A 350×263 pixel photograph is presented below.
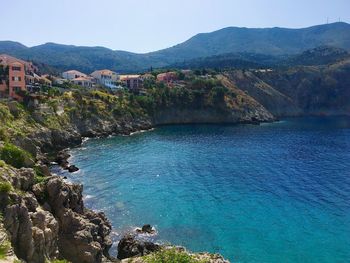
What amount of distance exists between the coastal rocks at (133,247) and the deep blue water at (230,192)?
4484 mm

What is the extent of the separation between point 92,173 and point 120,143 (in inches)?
1331

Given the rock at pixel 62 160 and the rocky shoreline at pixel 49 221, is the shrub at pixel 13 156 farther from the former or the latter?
the rock at pixel 62 160

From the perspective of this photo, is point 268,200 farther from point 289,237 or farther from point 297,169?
point 297,169

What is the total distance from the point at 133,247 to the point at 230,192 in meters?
Answer: 27.3

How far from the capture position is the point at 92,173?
76438mm

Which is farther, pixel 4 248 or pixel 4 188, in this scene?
pixel 4 188

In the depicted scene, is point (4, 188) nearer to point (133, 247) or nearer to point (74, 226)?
point (74, 226)

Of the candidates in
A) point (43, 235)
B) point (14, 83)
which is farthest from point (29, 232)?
point (14, 83)

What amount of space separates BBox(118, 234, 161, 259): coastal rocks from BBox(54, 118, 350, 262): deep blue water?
4.48 metres

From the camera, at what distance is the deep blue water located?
157 feet

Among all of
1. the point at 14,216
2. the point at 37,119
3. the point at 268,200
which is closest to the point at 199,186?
the point at 268,200

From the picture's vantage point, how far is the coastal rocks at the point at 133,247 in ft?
142

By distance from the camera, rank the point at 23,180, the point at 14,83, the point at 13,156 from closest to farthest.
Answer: the point at 23,180 < the point at 13,156 < the point at 14,83

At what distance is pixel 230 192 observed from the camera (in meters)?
66.8
